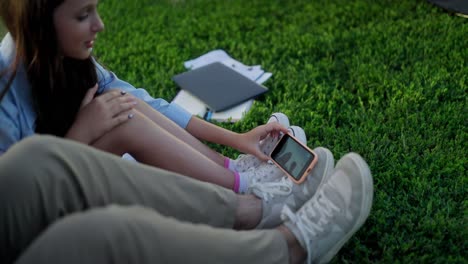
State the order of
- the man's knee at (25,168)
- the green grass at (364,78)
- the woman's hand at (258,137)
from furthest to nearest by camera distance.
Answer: the woman's hand at (258,137) < the green grass at (364,78) < the man's knee at (25,168)

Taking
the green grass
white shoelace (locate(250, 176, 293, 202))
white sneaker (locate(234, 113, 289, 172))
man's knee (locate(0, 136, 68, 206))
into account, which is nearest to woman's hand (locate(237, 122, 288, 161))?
white sneaker (locate(234, 113, 289, 172))

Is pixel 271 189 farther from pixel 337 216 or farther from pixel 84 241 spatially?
pixel 84 241

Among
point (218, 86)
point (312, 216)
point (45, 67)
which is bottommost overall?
point (218, 86)

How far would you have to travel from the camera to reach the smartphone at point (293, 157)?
1.62 meters

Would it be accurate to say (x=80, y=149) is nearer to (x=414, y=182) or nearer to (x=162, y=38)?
(x=414, y=182)

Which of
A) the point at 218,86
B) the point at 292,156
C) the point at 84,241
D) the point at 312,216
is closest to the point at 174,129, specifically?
the point at 292,156

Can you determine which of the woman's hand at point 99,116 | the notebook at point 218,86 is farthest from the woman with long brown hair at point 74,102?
the notebook at point 218,86

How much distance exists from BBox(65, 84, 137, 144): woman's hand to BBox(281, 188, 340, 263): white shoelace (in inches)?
20.9

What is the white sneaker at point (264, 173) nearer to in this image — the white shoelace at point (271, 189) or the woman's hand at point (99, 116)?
the white shoelace at point (271, 189)

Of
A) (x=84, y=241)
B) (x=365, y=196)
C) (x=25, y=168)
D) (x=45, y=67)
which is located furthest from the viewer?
(x=45, y=67)

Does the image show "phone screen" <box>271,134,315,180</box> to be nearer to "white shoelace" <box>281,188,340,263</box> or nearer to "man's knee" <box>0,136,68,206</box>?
"white shoelace" <box>281,188,340,263</box>

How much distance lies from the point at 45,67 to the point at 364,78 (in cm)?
144

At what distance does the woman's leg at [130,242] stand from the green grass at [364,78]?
0.53m

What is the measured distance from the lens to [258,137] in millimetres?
1786
